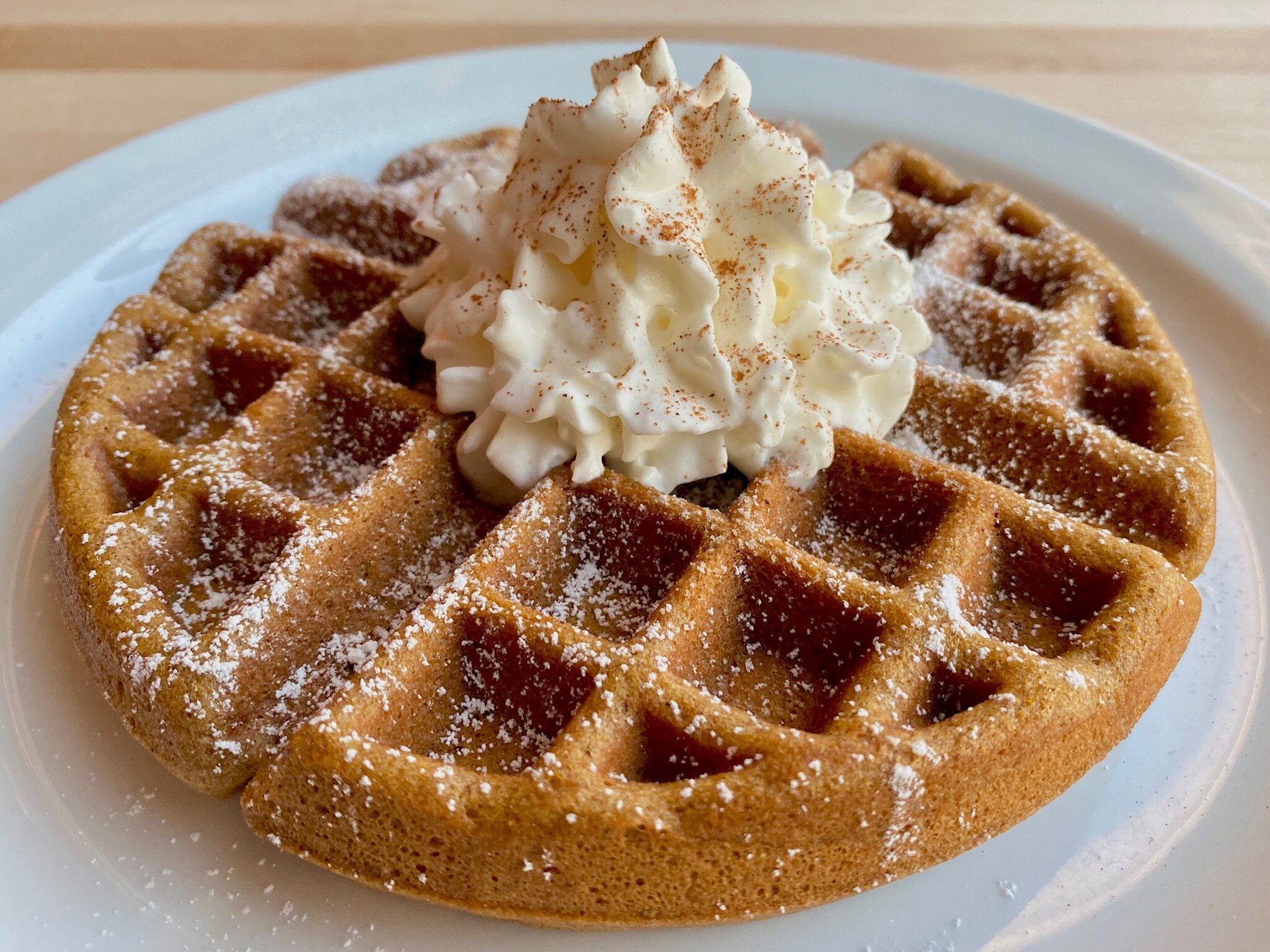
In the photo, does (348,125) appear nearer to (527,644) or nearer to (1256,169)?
(527,644)

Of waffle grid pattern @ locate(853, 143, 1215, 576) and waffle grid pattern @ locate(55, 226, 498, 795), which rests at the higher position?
waffle grid pattern @ locate(853, 143, 1215, 576)

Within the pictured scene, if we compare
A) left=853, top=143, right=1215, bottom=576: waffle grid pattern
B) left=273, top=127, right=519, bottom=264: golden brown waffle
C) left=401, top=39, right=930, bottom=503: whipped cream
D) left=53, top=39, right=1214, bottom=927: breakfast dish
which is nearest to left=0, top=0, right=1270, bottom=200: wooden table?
left=273, top=127, right=519, bottom=264: golden brown waffle

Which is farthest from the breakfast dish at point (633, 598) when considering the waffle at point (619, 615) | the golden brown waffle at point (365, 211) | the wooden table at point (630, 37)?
the wooden table at point (630, 37)

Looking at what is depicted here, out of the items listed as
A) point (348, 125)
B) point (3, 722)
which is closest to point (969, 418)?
point (3, 722)

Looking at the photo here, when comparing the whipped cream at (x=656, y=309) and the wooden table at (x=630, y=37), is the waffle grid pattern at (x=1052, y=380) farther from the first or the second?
the wooden table at (x=630, y=37)

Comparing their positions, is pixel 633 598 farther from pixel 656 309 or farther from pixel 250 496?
pixel 250 496

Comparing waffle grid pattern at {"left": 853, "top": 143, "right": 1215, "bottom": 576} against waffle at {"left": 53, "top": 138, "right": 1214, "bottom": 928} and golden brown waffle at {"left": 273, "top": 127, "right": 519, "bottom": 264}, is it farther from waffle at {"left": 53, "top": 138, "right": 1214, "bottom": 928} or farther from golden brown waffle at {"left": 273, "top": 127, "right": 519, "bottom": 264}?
golden brown waffle at {"left": 273, "top": 127, "right": 519, "bottom": 264}
